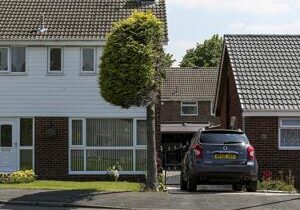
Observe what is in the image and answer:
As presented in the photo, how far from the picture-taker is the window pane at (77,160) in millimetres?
26594

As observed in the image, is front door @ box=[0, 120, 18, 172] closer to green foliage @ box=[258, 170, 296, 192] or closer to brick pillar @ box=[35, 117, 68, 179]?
brick pillar @ box=[35, 117, 68, 179]

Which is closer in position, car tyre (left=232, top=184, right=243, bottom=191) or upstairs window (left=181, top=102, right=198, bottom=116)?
car tyre (left=232, top=184, right=243, bottom=191)

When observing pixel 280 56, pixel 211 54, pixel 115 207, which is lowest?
pixel 115 207

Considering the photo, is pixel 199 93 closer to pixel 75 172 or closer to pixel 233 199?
pixel 75 172

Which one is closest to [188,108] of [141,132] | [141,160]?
[141,132]

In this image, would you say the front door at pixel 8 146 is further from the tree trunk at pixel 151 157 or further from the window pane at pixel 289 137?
the window pane at pixel 289 137

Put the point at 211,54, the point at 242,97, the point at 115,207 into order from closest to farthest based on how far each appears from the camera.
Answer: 1. the point at 115,207
2. the point at 242,97
3. the point at 211,54

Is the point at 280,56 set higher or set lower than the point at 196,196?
higher

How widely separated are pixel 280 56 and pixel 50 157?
9.75 m

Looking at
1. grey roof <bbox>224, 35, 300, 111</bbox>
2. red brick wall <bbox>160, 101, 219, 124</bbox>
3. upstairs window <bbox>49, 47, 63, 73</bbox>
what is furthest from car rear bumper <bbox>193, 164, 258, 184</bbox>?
red brick wall <bbox>160, 101, 219, 124</bbox>

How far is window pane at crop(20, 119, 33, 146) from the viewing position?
26.6 meters

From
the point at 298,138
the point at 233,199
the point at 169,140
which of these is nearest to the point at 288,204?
the point at 233,199

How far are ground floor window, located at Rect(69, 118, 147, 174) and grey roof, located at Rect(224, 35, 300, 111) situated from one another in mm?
4338

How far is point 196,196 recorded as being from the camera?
57.0ft
